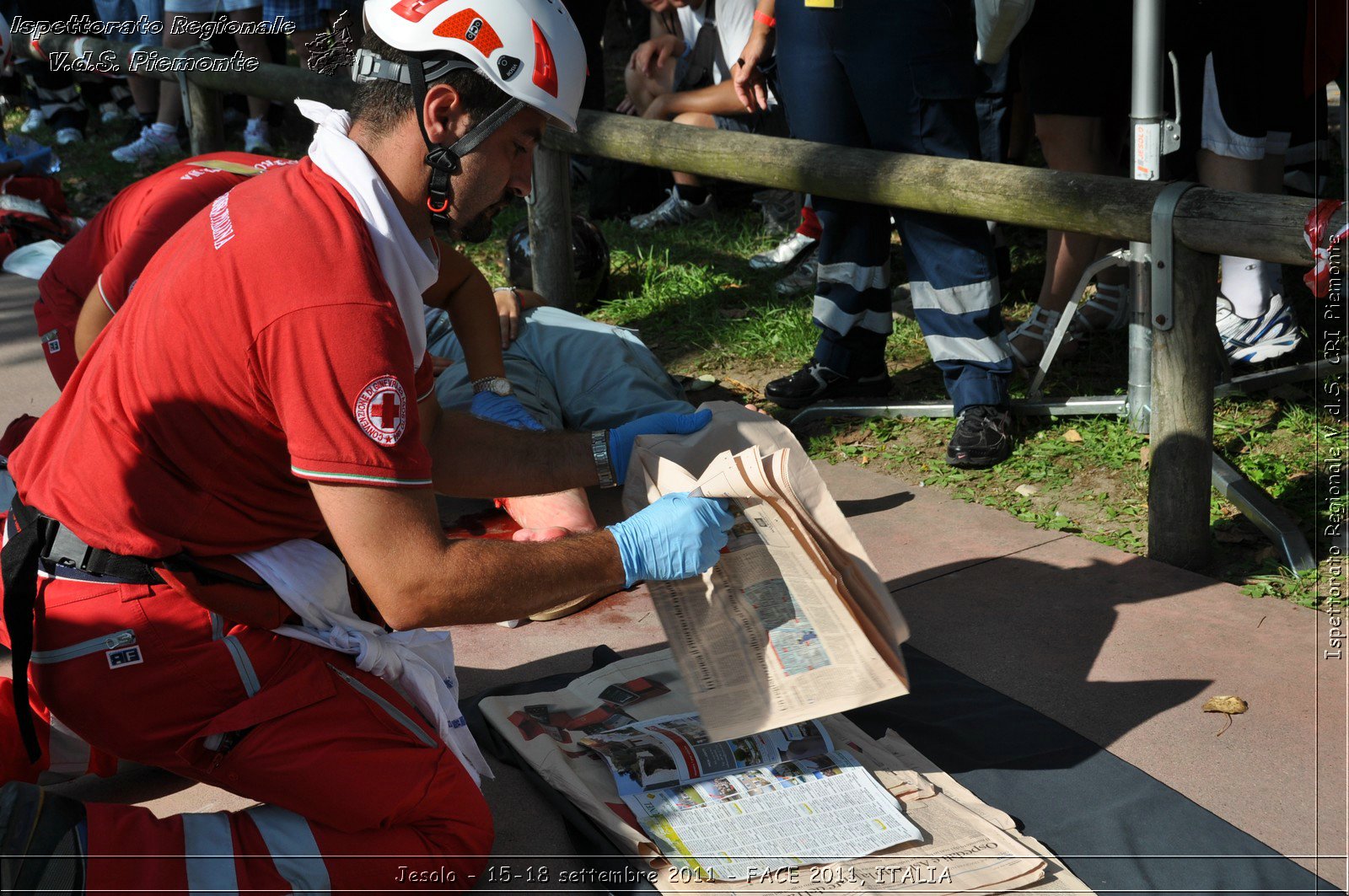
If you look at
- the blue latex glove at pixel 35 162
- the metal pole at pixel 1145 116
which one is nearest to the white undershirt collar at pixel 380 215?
the metal pole at pixel 1145 116

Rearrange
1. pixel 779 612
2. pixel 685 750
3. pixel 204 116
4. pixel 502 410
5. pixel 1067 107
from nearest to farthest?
pixel 779 612
pixel 685 750
pixel 502 410
pixel 1067 107
pixel 204 116

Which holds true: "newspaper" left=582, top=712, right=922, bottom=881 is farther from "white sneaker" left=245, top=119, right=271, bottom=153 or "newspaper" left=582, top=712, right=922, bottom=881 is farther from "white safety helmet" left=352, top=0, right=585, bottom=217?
"white sneaker" left=245, top=119, right=271, bottom=153

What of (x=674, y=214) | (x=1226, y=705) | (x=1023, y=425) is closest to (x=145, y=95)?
(x=674, y=214)

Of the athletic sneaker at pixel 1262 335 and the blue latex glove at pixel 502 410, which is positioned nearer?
the blue latex glove at pixel 502 410

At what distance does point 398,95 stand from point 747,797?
142 centimetres

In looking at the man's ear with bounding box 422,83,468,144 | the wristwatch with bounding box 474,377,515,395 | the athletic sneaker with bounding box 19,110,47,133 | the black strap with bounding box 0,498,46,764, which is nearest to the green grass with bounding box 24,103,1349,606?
the wristwatch with bounding box 474,377,515,395

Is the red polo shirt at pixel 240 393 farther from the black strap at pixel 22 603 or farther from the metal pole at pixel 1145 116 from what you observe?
the metal pole at pixel 1145 116

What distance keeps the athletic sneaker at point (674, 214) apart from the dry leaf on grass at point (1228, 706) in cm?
496

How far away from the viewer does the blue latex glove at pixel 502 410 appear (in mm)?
3666

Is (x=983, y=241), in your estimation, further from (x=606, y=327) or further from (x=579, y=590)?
(x=579, y=590)

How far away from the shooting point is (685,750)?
2.46 metres

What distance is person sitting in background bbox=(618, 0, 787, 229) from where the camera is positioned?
268 inches

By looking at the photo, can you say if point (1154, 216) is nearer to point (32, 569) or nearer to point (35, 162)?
point (32, 569)

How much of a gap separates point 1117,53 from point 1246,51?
1.41ft
